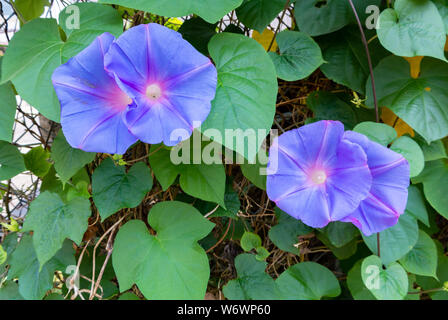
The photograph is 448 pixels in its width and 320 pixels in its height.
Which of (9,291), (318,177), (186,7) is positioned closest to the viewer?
(186,7)

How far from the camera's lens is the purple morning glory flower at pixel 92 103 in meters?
0.52

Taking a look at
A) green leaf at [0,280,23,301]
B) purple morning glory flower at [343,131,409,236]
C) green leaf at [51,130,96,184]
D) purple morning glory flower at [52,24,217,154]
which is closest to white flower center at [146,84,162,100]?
purple morning glory flower at [52,24,217,154]

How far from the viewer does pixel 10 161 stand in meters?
0.70

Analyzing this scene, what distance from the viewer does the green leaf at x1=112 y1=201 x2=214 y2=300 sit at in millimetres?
645

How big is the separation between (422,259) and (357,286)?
0.15 metres

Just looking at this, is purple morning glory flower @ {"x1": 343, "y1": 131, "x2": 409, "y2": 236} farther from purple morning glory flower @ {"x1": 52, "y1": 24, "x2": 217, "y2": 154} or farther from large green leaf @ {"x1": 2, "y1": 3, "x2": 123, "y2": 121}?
large green leaf @ {"x1": 2, "y1": 3, "x2": 123, "y2": 121}

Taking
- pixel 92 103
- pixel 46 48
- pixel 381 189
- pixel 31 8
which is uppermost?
pixel 31 8

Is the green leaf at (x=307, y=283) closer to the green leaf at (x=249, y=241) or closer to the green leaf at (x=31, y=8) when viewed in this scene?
the green leaf at (x=249, y=241)

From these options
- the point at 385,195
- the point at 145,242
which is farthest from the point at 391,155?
the point at 145,242

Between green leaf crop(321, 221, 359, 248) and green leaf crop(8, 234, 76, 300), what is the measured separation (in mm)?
571

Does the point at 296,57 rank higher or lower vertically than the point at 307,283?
higher

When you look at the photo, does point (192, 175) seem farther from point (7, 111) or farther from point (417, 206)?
point (417, 206)

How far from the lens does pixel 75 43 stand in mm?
583

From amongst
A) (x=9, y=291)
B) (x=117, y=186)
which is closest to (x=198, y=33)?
(x=117, y=186)
